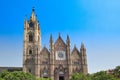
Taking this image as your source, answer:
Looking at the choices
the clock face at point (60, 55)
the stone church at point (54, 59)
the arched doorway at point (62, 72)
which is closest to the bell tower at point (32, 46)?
the stone church at point (54, 59)

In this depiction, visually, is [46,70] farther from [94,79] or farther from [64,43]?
[94,79]

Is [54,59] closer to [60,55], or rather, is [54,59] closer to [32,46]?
[60,55]

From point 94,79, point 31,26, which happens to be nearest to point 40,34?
→ point 31,26

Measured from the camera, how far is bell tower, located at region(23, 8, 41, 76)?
9275cm

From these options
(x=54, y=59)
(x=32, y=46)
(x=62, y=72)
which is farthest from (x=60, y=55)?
(x=32, y=46)

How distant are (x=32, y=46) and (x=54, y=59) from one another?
8.81 meters

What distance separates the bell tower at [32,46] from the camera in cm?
9275

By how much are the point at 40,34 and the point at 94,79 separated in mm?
41094

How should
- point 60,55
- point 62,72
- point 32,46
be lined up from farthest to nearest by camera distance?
point 32,46 < point 60,55 < point 62,72

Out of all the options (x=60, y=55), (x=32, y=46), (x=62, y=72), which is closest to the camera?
(x=62, y=72)

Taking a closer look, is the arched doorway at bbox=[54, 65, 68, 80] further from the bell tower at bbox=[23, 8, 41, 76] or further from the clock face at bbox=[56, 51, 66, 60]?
the bell tower at bbox=[23, 8, 41, 76]

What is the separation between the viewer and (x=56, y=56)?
95375mm

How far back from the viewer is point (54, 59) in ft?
311

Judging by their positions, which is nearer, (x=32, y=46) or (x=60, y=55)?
(x=60, y=55)
